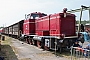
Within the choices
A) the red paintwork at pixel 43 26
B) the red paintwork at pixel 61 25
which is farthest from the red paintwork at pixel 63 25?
the red paintwork at pixel 43 26

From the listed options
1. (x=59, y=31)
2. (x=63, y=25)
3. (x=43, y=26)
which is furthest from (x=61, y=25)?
(x=43, y=26)

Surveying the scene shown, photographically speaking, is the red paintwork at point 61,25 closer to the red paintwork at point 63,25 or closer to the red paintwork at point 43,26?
the red paintwork at point 63,25

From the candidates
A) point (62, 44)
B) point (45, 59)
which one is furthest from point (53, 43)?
point (45, 59)

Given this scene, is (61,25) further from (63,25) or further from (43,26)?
(43,26)

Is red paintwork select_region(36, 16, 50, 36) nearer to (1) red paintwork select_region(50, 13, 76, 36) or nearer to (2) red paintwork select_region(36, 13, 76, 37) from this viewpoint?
(2) red paintwork select_region(36, 13, 76, 37)

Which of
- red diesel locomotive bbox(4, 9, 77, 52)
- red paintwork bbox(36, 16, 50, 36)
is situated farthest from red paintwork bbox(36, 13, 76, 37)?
red paintwork bbox(36, 16, 50, 36)

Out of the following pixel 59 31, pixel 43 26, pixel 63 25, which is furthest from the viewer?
pixel 43 26

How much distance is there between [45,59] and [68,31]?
327cm

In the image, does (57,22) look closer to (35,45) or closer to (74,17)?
(74,17)

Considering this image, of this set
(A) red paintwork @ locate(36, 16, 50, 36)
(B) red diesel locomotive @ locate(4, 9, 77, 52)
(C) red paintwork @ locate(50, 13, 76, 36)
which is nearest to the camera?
(B) red diesel locomotive @ locate(4, 9, 77, 52)

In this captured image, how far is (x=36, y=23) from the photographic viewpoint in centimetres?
1581

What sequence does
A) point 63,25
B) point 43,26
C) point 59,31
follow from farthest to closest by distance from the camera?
point 43,26
point 63,25
point 59,31

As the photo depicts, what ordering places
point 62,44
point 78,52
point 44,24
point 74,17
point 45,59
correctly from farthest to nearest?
1. point 44,24
2. point 74,17
3. point 62,44
4. point 45,59
5. point 78,52

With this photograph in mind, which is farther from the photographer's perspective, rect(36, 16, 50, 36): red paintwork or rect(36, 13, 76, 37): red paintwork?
rect(36, 16, 50, 36): red paintwork
